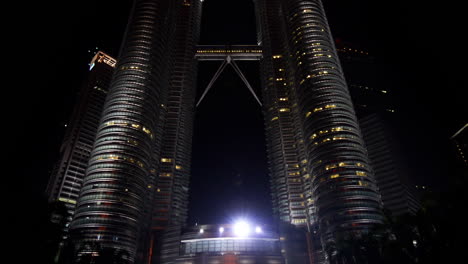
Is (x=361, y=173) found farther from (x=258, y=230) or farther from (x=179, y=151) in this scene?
(x=179, y=151)

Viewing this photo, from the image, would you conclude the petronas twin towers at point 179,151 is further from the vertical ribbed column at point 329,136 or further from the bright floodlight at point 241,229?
the bright floodlight at point 241,229

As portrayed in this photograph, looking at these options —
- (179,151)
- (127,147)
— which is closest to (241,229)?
(127,147)

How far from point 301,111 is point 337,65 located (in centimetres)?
3235

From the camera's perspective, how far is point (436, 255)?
1812 inches

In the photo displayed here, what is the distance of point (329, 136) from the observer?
477 ft

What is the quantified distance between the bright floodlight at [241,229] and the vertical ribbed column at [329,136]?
104ft

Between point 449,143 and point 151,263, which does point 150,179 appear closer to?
point 151,263

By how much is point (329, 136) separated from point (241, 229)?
188 feet

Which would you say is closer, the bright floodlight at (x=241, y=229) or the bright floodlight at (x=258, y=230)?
the bright floodlight at (x=241, y=229)

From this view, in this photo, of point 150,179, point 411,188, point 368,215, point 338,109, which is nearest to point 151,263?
point 150,179

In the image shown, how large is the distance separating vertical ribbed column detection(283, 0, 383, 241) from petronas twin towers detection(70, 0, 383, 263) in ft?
1.47

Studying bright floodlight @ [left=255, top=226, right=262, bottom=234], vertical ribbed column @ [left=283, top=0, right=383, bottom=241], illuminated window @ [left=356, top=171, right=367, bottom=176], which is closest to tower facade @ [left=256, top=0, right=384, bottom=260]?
vertical ribbed column @ [left=283, top=0, right=383, bottom=241]

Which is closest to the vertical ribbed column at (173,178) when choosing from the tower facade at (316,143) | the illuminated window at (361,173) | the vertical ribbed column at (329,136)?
the tower facade at (316,143)

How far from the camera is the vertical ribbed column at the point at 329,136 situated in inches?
5138
